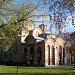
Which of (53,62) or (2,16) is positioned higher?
(2,16)

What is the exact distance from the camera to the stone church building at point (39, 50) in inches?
2628

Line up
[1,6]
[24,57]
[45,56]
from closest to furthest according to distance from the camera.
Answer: [1,6]
[45,56]
[24,57]

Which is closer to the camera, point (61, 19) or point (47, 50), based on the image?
point (61, 19)

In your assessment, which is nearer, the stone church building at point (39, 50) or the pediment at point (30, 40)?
the stone church building at point (39, 50)

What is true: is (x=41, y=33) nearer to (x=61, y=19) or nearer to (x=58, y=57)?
(x=58, y=57)

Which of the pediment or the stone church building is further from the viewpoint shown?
the pediment

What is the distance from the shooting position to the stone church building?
66.8m

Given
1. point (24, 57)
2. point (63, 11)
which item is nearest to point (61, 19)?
point (63, 11)

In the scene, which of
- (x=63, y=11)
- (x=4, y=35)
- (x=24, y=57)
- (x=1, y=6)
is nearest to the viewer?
(x=63, y=11)

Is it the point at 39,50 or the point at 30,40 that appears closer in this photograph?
the point at 39,50

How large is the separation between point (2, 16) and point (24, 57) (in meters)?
37.6

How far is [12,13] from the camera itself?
116 ft

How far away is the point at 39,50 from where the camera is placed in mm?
68812

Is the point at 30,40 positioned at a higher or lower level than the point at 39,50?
higher
